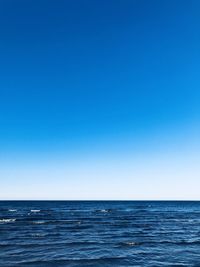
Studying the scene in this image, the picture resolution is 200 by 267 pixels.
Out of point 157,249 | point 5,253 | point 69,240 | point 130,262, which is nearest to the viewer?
point 130,262

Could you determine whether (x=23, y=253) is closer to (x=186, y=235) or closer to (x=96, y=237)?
(x=96, y=237)

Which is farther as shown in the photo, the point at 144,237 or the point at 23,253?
the point at 144,237

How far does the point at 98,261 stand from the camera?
63.9 feet

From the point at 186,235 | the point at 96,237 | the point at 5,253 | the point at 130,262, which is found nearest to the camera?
the point at 130,262

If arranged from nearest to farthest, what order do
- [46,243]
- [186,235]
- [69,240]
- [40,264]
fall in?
1. [40,264]
2. [46,243]
3. [69,240]
4. [186,235]

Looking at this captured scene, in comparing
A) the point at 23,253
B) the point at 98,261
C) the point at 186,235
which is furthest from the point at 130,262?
the point at 186,235

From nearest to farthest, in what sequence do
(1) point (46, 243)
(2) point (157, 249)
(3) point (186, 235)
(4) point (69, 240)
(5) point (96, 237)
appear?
(2) point (157, 249) < (1) point (46, 243) < (4) point (69, 240) < (5) point (96, 237) < (3) point (186, 235)

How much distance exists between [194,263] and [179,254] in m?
2.94

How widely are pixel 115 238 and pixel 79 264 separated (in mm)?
10907

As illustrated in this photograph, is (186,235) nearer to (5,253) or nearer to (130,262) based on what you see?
(130,262)

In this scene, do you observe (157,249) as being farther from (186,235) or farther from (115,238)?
(186,235)

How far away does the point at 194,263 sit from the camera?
18875 mm

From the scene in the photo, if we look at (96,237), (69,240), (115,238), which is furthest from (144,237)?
(69,240)

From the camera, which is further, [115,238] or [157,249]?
[115,238]
